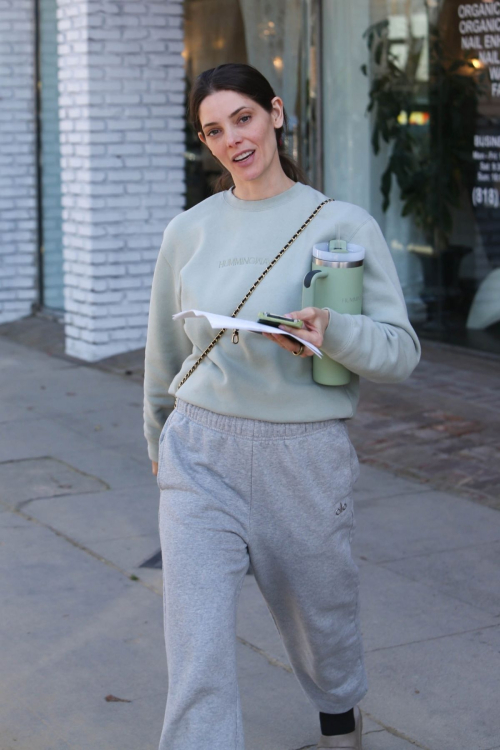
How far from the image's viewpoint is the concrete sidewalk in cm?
349

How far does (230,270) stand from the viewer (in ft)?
9.37

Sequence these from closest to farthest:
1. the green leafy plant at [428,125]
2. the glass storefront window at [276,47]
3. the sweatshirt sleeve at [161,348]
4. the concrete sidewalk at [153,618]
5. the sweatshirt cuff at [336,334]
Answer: the sweatshirt cuff at [336,334] → the sweatshirt sleeve at [161,348] → the concrete sidewalk at [153,618] → the green leafy plant at [428,125] → the glass storefront window at [276,47]

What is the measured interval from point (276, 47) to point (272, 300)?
771 cm

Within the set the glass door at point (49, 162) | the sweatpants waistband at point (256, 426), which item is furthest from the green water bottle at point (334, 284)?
the glass door at point (49, 162)

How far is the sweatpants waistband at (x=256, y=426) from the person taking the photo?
2.78m

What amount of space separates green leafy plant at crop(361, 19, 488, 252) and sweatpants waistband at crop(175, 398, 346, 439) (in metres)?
6.35

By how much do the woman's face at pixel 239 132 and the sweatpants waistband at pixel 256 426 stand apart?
60 centimetres

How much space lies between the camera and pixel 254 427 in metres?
2.79

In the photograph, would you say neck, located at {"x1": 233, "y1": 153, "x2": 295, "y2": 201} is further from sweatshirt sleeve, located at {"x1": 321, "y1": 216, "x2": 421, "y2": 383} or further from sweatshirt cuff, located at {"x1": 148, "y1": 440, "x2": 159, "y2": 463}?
sweatshirt cuff, located at {"x1": 148, "y1": 440, "x2": 159, "y2": 463}

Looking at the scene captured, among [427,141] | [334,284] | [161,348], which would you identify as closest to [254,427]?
[334,284]

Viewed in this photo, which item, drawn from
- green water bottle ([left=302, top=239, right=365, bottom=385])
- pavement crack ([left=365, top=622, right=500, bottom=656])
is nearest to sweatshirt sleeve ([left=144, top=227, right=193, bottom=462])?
green water bottle ([left=302, top=239, right=365, bottom=385])

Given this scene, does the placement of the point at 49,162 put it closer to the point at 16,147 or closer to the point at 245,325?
the point at 16,147

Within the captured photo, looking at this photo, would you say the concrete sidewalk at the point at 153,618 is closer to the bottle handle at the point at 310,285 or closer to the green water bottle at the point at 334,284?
the green water bottle at the point at 334,284

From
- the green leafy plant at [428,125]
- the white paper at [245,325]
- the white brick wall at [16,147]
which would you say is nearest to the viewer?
the white paper at [245,325]
